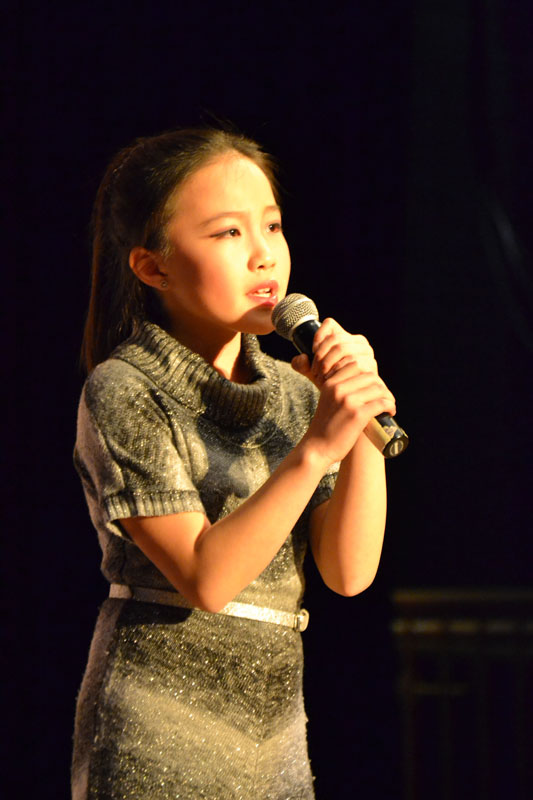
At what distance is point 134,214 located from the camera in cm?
120

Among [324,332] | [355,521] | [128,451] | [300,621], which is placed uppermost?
[324,332]

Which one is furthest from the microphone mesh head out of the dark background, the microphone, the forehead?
the dark background

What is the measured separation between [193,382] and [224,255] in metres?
Answer: 0.14

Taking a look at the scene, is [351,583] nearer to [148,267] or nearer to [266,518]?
[266,518]

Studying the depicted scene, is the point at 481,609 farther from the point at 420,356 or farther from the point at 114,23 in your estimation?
the point at 114,23

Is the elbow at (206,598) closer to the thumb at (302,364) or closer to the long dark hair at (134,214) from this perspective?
the thumb at (302,364)

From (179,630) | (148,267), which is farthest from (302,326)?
(179,630)

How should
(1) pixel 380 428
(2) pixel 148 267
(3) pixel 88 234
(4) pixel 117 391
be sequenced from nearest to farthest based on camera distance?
(1) pixel 380 428 < (4) pixel 117 391 < (2) pixel 148 267 < (3) pixel 88 234

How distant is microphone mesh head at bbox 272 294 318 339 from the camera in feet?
3.43

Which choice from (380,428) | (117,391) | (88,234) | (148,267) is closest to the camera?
(380,428)

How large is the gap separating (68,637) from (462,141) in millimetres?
2087

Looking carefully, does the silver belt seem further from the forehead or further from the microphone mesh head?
the forehead

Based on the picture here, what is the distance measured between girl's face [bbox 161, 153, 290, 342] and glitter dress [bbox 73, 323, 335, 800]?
5cm

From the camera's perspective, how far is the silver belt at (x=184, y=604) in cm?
105
